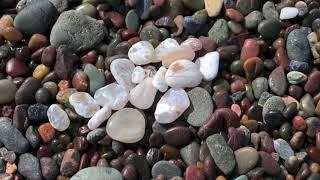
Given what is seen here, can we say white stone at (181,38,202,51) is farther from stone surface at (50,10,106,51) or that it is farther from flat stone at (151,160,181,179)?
flat stone at (151,160,181,179)

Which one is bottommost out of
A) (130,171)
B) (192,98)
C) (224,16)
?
(130,171)

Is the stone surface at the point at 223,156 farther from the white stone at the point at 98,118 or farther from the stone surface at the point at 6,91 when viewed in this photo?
the stone surface at the point at 6,91

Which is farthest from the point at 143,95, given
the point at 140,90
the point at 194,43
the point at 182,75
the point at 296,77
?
the point at 296,77

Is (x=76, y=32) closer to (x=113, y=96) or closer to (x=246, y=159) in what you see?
(x=113, y=96)

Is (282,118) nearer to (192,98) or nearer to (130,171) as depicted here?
(192,98)

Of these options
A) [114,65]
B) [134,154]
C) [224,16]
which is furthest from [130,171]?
[224,16]

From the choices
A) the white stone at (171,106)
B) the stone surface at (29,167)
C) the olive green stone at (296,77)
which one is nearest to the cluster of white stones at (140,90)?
the white stone at (171,106)
